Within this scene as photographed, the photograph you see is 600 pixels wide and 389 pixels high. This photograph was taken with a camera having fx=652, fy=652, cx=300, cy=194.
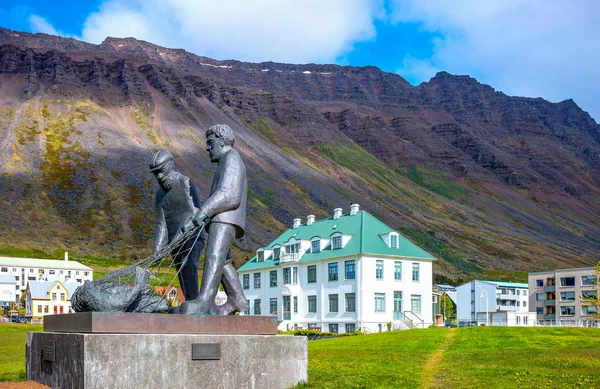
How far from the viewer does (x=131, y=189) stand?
150625mm

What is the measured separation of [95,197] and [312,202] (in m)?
60.3

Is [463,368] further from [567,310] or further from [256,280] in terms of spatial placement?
[567,310]

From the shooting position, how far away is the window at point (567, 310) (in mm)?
89419

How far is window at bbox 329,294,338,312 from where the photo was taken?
57.6m

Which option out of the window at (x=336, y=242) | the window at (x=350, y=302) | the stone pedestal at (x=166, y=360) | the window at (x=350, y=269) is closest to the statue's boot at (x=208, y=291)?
the stone pedestal at (x=166, y=360)

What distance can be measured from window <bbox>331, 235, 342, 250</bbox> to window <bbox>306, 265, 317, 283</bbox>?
→ 324 centimetres

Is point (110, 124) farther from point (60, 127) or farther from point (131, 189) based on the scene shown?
point (131, 189)

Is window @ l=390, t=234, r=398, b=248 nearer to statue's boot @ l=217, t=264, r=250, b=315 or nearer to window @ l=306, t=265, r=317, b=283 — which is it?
window @ l=306, t=265, r=317, b=283

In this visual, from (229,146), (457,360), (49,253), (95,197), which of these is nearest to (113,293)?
(229,146)

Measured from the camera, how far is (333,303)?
57.9m

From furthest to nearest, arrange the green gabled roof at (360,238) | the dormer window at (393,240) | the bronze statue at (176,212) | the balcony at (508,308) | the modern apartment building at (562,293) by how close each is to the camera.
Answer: the balcony at (508,308), the modern apartment building at (562,293), the dormer window at (393,240), the green gabled roof at (360,238), the bronze statue at (176,212)

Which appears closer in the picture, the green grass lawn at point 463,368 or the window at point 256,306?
the green grass lawn at point 463,368

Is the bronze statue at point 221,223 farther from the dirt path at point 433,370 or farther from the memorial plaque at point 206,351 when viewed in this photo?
the dirt path at point 433,370

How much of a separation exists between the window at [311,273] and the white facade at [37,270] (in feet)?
196
